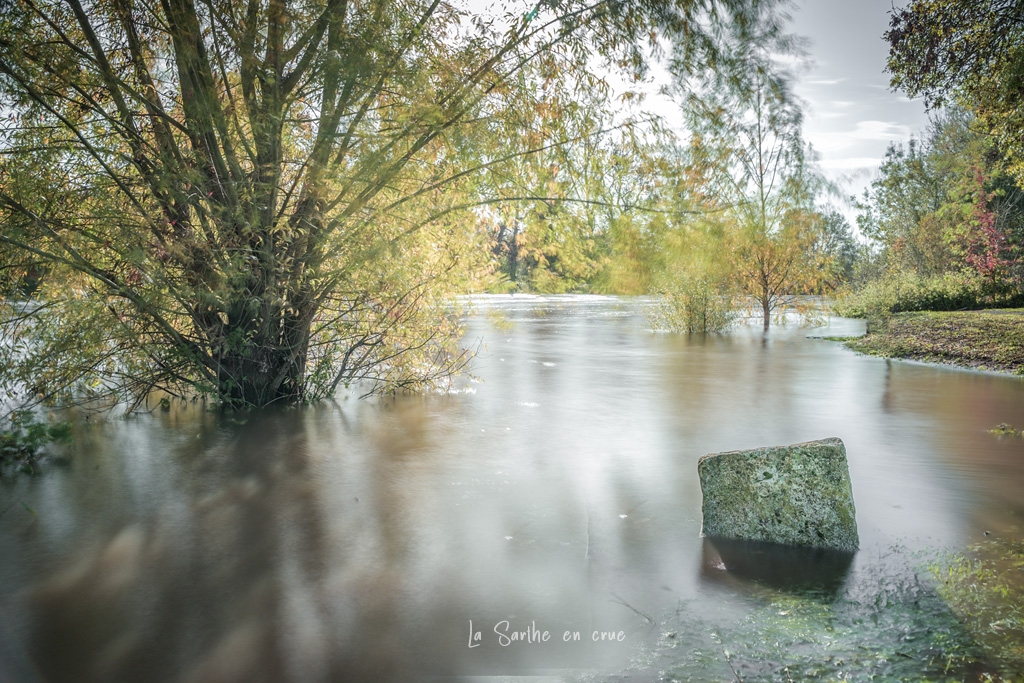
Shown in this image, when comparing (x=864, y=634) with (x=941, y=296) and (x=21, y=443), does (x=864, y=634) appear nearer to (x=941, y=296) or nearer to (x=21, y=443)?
(x=21, y=443)

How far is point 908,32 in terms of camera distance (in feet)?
39.0

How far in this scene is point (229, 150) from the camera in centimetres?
807

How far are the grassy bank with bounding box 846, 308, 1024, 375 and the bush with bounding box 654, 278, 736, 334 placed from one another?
13.5 feet

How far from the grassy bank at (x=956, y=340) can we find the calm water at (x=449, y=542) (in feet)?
14.0

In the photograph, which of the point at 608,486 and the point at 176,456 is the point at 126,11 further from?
the point at 608,486

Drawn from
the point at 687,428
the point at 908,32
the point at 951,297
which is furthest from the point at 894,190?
the point at 687,428

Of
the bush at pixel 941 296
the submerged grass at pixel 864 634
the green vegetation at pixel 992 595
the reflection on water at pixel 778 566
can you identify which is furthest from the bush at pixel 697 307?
the submerged grass at pixel 864 634

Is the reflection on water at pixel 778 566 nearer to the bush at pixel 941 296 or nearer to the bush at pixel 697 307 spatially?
the bush at pixel 697 307

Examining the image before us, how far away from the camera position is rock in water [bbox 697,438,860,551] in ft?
14.8

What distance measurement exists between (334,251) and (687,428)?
15.8 ft

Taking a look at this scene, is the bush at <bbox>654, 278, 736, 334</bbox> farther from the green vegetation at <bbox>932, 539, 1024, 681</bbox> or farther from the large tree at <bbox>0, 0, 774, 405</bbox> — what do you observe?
the green vegetation at <bbox>932, 539, 1024, 681</bbox>

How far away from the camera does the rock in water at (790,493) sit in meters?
4.50

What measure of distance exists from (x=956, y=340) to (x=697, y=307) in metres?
8.02

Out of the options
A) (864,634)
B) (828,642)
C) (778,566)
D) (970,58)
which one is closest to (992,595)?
(864,634)
